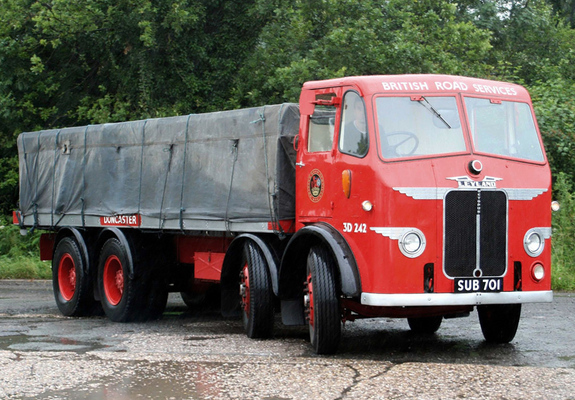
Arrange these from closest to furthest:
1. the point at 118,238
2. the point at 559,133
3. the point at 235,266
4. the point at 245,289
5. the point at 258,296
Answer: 1. the point at 258,296
2. the point at 245,289
3. the point at 235,266
4. the point at 118,238
5. the point at 559,133

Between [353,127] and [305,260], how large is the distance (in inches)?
62.6

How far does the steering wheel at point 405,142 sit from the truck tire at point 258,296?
2.25m

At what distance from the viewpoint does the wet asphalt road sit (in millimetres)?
7086

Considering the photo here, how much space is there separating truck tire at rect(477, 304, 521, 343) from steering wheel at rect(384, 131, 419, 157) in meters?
2.05

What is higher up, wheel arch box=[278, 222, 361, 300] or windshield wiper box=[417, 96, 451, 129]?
windshield wiper box=[417, 96, 451, 129]

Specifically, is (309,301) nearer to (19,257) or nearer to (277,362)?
(277,362)

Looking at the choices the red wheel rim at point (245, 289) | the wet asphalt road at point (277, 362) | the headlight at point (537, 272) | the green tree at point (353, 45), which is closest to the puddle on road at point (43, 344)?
the wet asphalt road at point (277, 362)

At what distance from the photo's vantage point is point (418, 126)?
28.8 ft

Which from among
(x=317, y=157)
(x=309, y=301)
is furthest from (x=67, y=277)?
(x=317, y=157)

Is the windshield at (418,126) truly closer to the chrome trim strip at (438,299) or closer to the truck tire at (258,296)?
the chrome trim strip at (438,299)

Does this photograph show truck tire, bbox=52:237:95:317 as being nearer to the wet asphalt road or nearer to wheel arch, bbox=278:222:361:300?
the wet asphalt road

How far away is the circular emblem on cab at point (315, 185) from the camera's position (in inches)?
365

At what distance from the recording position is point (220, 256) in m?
11.2

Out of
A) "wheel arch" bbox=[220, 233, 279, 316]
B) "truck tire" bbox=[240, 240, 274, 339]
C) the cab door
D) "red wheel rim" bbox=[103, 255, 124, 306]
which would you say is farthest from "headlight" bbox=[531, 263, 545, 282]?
"red wheel rim" bbox=[103, 255, 124, 306]
